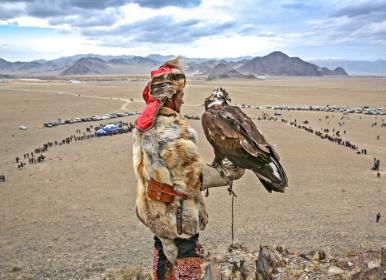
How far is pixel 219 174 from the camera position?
2615mm

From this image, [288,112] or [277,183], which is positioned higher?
[277,183]

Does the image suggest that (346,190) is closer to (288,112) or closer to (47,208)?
(47,208)

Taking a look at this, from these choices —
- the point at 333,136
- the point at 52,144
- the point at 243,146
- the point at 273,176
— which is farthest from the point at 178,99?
the point at 333,136

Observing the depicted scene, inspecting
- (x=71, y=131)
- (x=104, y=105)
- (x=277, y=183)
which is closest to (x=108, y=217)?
(x=277, y=183)

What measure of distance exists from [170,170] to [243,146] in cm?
56

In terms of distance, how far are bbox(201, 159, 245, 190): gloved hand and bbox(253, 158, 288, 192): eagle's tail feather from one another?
198mm

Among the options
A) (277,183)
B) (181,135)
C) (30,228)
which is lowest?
(30,228)

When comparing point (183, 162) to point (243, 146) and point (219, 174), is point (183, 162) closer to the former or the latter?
point (219, 174)

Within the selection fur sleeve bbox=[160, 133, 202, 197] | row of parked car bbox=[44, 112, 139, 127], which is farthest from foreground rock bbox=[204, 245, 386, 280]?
row of parked car bbox=[44, 112, 139, 127]

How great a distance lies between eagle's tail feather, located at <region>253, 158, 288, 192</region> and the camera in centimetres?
282

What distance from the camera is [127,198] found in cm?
1631

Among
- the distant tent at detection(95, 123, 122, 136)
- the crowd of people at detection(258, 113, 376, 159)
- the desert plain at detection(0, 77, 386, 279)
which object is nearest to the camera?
the desert plain at detection(0, 77, 386, 279)

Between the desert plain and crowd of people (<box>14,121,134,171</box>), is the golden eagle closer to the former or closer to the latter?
the desert plain

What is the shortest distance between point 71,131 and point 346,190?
73.5 feet
